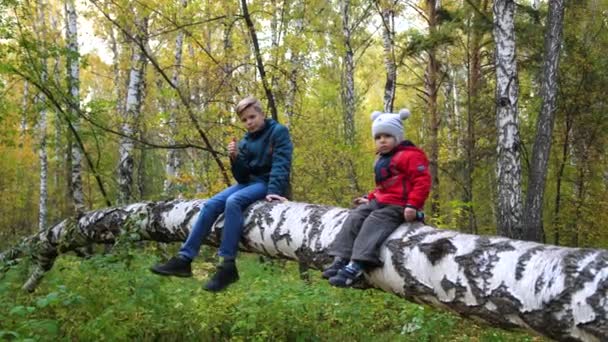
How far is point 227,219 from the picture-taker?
11.6ft

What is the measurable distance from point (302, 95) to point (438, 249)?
5815mm

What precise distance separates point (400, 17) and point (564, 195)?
24.5 ft

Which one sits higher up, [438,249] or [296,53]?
[296,53]

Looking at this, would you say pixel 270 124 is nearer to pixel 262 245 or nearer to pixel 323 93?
pixel 262 245

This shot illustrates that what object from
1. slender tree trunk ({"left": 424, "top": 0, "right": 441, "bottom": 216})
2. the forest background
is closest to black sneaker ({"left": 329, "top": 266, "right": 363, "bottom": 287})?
the forest background

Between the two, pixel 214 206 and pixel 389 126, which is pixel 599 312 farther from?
pixel 214 206

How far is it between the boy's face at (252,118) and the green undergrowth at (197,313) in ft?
5.41

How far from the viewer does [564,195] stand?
48.0ft

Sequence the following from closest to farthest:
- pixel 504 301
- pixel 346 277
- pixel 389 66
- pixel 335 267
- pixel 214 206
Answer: pixel 504 301 → pixel 346 277 → pixel 335 267 → pixel 214 206 → pixel 389 66

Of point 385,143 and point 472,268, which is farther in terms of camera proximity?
point 385,143

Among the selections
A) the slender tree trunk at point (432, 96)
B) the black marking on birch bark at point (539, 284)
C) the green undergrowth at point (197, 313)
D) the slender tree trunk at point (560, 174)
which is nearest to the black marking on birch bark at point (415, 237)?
the black marking on birch bark at point (539, 284)

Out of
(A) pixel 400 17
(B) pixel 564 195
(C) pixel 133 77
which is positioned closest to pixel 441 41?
(A) pixel 400 17

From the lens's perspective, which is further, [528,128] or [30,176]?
[30,176]

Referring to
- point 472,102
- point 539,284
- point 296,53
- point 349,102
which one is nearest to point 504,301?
point 539,284
